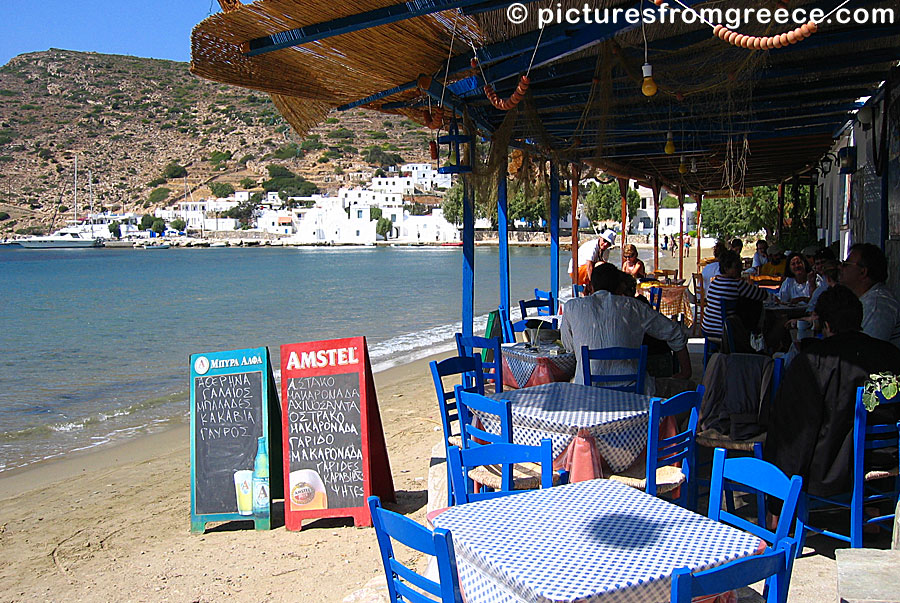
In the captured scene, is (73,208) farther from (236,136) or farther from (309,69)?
(309,69)

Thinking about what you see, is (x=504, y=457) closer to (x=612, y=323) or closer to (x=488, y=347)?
Answer: (x=612, y=323)

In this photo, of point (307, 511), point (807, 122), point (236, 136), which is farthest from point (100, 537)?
point (236, 136)

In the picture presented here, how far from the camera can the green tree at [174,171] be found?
144m

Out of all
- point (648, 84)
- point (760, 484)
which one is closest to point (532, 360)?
point (648, 84)

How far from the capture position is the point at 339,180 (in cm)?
14450

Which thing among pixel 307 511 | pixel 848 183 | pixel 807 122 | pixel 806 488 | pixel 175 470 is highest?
pixel 807 122

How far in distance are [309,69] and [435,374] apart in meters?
1.94

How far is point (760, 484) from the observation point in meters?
2.17

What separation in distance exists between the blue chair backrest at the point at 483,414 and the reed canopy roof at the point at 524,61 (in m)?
1.65

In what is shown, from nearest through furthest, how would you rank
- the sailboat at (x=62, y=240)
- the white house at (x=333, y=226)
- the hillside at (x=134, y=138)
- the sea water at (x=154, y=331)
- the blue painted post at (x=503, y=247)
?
the blue painted post at (x=503, y=247), the sea water at (x=154, y=331), the white house at (x=333, y=226), the sailboat at (x=62, y=240), the hillside at (x=134, y=138)

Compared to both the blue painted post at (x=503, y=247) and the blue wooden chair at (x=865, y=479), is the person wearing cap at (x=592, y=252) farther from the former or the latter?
the blue wooden chair at (x=865, y=479)

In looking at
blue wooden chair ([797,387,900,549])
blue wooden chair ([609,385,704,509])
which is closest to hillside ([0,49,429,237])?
blue wooden chair ([609,385,704,509])

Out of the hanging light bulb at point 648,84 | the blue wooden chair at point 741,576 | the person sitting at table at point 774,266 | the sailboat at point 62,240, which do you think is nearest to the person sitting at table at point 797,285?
the person sitting at table at point 774,266

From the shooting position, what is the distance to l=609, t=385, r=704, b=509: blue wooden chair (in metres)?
2.93
